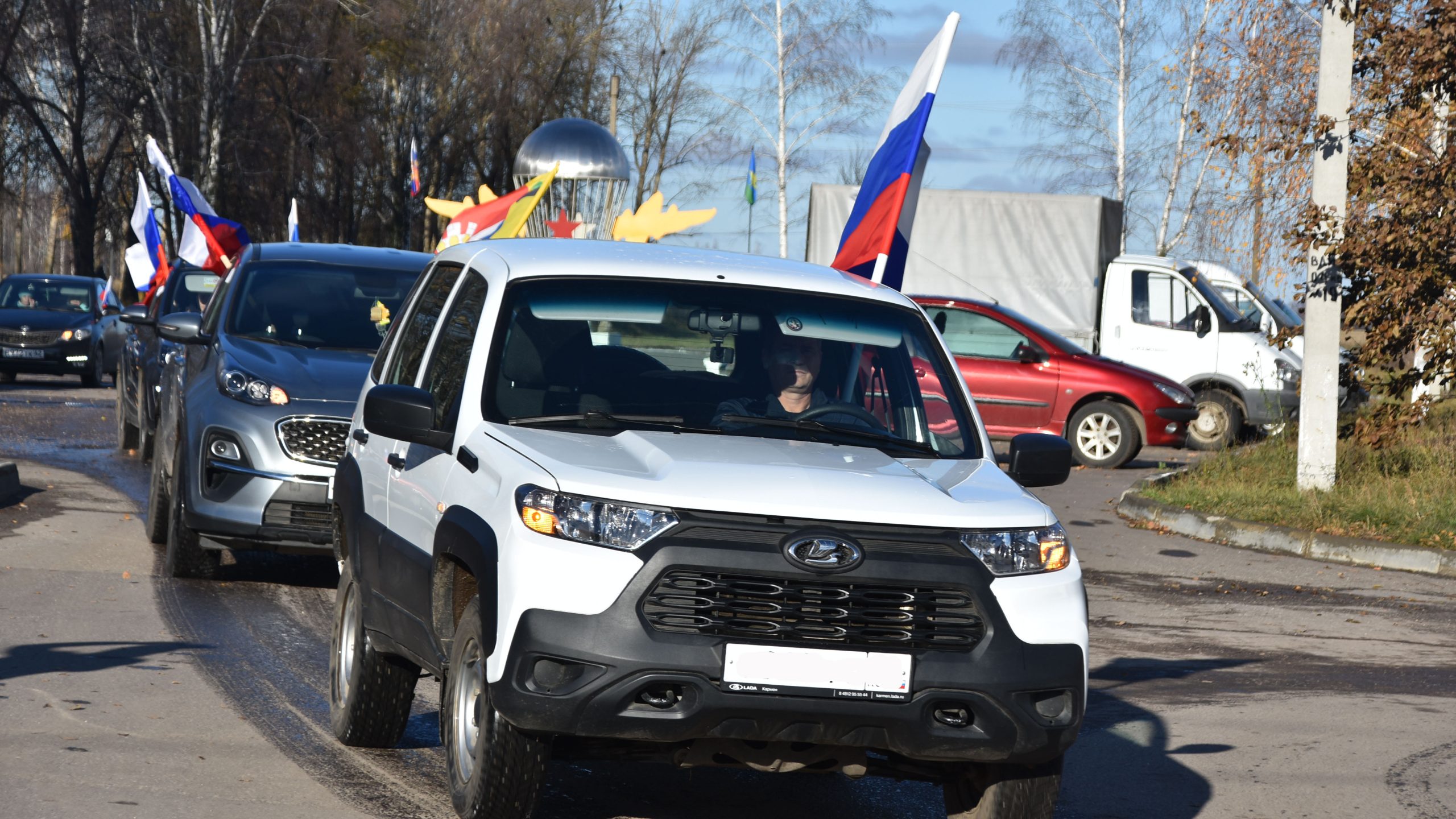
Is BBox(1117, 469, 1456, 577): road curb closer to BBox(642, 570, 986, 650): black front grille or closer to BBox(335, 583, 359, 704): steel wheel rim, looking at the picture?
BBox(335, 583, 359, 704): steel wheel rim

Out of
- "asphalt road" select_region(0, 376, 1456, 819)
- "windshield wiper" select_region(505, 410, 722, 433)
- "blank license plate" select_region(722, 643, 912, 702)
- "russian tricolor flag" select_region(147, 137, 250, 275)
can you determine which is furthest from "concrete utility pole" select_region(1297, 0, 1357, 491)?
"russian tricolor flag" select_region(147, 137, 250, 275)

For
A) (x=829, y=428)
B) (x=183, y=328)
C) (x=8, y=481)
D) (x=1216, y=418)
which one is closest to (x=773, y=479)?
(x=829, y=428)

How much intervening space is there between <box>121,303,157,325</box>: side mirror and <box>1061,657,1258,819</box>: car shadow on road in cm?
693

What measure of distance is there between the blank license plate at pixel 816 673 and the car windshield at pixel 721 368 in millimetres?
960

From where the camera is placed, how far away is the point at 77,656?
766 centimetres

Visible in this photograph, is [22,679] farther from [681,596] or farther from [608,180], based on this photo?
[608,180]

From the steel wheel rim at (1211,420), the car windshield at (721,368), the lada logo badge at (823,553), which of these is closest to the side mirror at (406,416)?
the car windshield at (721,368)

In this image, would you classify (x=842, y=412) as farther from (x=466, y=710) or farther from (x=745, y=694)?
(x=466, y=710)

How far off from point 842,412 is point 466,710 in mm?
1444

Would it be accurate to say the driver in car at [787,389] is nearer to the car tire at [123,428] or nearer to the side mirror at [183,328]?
the side mirror at [183,328]

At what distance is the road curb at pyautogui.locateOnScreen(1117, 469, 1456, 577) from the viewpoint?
42.0 feet

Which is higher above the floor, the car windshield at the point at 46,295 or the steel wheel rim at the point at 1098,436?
the car windshield at the point at 46,295

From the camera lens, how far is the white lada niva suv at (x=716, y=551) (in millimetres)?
4363

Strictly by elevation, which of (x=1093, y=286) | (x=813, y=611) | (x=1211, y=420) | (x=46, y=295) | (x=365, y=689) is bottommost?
(x=365, y=689)
